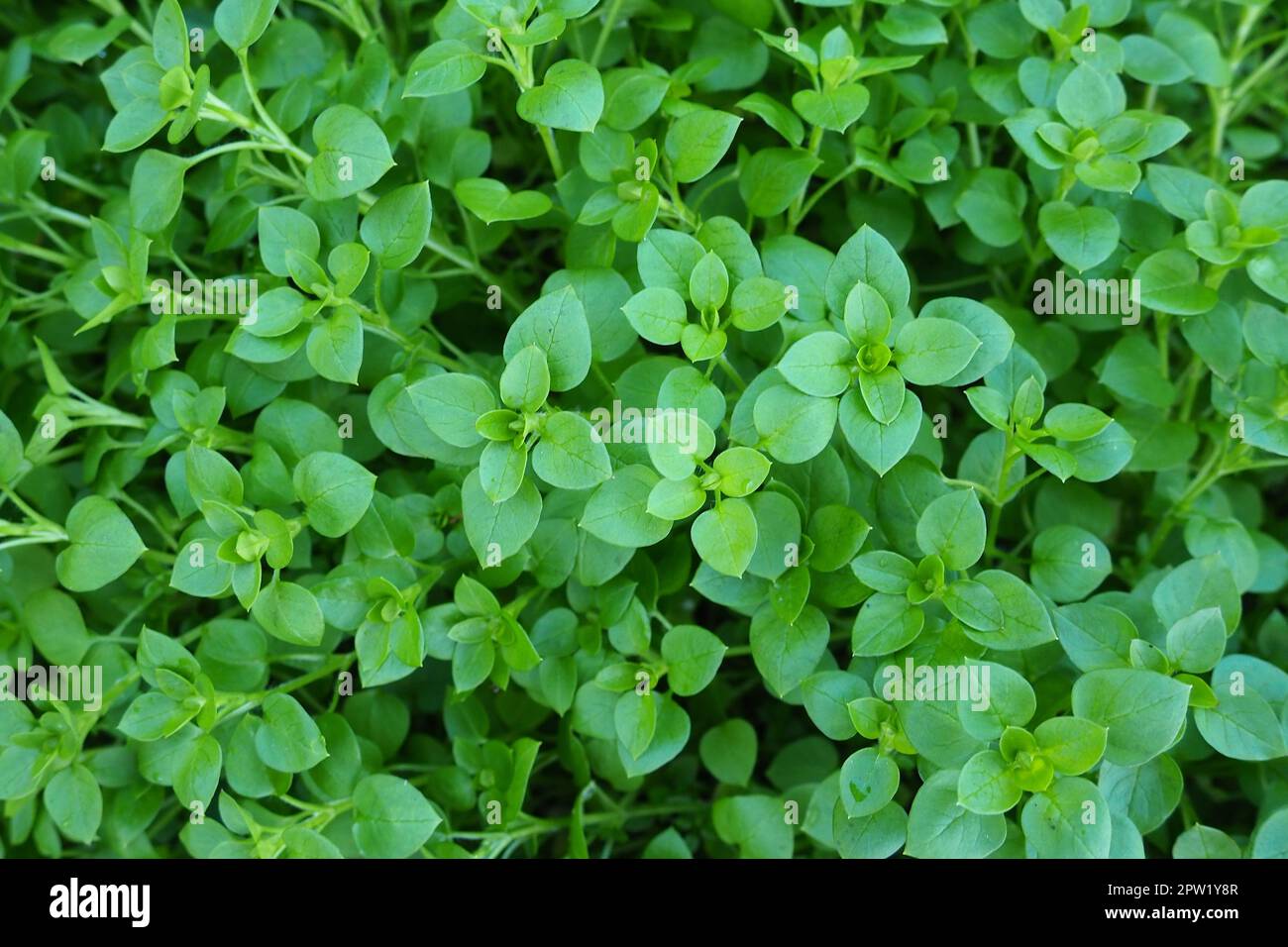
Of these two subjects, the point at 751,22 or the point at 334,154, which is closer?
the point at 334,154

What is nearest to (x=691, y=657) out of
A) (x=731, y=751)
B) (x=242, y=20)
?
(x=731, y=751)

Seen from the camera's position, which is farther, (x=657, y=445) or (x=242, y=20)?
(x=242, y=20)

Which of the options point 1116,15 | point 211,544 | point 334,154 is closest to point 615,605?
point 211,544
